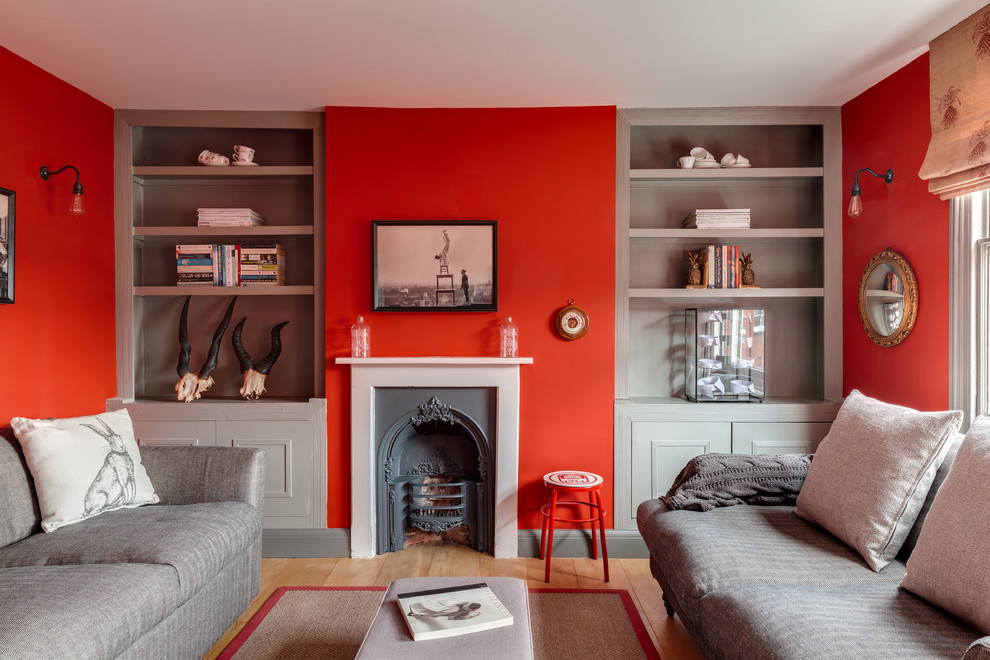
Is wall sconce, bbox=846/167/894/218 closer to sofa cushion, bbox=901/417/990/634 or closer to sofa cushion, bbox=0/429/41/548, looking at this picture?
sofa cushion, bbox=901/417/990/634

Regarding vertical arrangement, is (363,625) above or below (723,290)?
below

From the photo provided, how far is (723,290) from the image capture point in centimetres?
318

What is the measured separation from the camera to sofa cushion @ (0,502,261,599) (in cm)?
194

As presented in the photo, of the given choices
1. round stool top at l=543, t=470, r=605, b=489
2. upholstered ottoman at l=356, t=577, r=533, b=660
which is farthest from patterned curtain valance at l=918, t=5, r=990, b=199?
upholstered ottoman at l=356, t=577, r=533, b=660

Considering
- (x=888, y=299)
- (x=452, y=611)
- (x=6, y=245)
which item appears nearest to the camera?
(x=452, y=611)

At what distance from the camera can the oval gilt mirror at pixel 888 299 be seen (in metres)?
2.66

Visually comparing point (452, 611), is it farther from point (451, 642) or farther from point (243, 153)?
point (243, 153)

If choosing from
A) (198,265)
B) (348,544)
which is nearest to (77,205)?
(198,265)

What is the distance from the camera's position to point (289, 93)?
3.01 metres

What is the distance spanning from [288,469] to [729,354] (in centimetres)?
260

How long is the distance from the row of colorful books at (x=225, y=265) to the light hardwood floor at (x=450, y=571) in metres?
1.61

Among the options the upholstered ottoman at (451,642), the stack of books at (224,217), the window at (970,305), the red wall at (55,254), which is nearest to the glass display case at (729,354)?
the window at (970,305)

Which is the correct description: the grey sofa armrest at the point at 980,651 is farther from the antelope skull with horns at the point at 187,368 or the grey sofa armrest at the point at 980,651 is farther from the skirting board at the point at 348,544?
the antelope skull with horns at the point at 187,368

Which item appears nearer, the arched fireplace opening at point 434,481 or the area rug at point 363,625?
the area rug at point 363,625
